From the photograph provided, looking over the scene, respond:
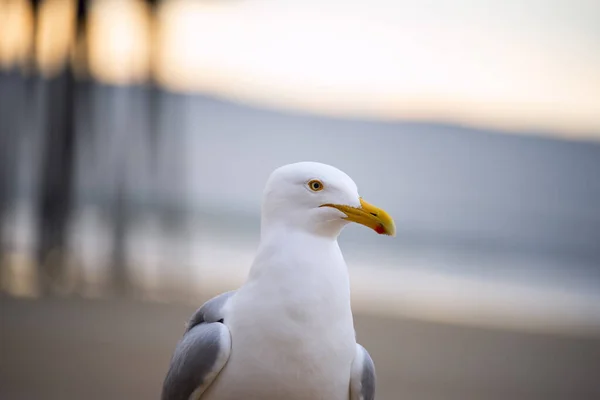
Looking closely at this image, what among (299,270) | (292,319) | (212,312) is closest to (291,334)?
(292,319)

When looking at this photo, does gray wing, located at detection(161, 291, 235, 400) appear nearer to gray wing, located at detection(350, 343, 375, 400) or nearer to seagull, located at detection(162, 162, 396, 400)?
seagull, located at detection(162, 162, 396, 400)

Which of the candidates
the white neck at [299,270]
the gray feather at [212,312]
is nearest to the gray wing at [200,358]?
the gray feather at [212,312]

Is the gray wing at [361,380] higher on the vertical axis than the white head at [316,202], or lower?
lower

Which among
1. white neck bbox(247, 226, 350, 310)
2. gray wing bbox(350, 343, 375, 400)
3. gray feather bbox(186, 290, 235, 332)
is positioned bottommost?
gray wing bbox(350, 343, 375, 400)

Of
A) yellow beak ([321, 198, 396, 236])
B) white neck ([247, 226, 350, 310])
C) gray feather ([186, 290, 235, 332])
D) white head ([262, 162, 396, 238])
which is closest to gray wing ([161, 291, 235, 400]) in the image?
gray feather ([186, 290, 235, 332])

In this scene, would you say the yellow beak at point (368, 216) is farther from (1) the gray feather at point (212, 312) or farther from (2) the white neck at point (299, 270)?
(1) the gray feather at point (212, 312)

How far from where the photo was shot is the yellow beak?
2.02 meters

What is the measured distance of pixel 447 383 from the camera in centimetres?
505

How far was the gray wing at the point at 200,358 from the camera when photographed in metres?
1.99

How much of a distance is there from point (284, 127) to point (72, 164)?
51.2 ft

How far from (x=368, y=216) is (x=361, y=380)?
41 centimetres

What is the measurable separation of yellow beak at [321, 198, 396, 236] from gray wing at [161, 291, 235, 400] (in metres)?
0.40

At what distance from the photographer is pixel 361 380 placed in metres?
2.04

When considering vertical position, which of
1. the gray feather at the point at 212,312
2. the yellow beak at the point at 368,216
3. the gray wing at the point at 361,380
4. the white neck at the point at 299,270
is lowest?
the gray wing at the point at 361,380
